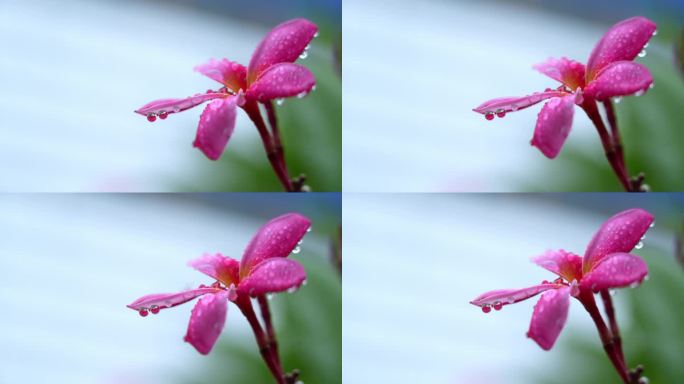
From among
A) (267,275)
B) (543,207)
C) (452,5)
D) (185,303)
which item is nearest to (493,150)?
(543,207)

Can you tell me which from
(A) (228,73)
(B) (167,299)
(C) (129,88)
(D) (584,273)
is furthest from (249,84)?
(D) (584,273)

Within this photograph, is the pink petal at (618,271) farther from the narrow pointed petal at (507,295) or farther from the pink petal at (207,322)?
→ the pink petal at (207,322)

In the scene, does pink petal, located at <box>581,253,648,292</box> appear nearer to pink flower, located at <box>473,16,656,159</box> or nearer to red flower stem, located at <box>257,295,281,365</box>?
Result: pink flower, located at <box>473,16,656,159</box>

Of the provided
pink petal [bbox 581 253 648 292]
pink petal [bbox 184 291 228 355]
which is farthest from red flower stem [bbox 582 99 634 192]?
pink petal [bbox 184 291 228 355]

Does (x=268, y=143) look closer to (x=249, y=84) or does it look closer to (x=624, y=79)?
(x=249, y=84)

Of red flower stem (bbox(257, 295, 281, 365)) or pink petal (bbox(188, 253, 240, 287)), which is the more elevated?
pink petal (bbox(188, 253, 240, 287))

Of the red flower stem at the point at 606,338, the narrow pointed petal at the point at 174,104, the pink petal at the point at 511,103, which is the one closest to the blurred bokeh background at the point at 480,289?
the red flower stem at the point at 606,338

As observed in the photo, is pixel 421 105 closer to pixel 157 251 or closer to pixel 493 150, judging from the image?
pixel 493 150
